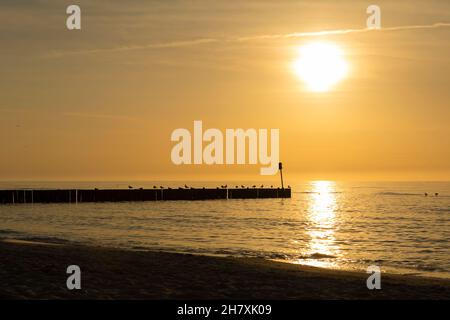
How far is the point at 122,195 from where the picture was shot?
299ft

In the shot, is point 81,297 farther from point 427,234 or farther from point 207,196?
point 207,196

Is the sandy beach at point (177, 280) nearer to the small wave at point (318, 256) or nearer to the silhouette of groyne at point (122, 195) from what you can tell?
the small wave at point (318, 256)

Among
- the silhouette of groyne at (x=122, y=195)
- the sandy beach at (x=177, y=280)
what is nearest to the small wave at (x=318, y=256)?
the sandy beach at (x=177, y=280)

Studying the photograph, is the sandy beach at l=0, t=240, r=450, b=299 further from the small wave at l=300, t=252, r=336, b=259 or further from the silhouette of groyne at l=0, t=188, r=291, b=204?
the silhouette of groyne at l=0, t=188, r=291, b=204

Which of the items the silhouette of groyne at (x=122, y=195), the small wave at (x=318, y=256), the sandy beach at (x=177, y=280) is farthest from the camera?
the silhouette of groyne at (x=122, y=195)

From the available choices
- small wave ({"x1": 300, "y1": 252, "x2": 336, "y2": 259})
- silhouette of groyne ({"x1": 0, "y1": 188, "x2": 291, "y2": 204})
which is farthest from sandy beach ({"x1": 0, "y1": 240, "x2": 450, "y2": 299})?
silhouette of groyne ({"x1": 0, "y1": 188, "x2": 291, "y2": 204})

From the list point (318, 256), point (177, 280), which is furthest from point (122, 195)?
point (177, 280)

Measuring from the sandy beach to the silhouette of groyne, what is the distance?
2530 inches

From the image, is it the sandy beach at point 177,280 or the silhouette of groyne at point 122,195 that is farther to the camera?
the silhouette of groyne at point 122,195

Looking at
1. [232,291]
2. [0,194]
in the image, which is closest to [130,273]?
[232,291]

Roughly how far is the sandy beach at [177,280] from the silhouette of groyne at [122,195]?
211 feet

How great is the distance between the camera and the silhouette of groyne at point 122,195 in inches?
3179

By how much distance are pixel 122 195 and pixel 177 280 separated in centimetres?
7748

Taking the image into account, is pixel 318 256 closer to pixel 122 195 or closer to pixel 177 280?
pixel 177 280
